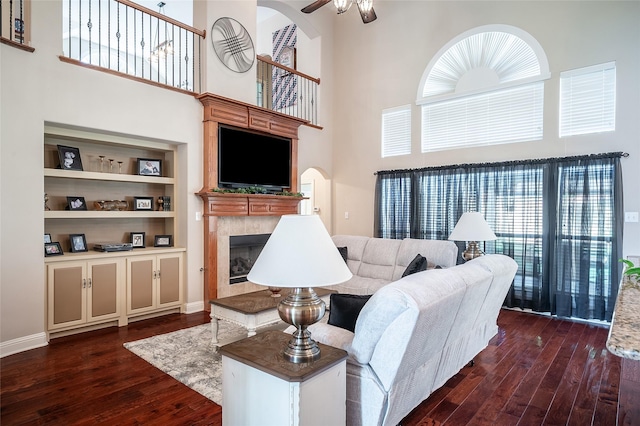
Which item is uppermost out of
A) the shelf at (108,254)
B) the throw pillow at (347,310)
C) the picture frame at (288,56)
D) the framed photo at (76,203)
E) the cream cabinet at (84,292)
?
the picture frame at (288,56)

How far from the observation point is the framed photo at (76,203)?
13.8 ft

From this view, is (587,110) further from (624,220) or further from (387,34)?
(387,34)

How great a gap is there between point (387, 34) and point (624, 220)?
4.61m

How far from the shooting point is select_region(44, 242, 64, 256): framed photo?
3.87 meters

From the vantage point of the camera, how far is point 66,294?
150 inches

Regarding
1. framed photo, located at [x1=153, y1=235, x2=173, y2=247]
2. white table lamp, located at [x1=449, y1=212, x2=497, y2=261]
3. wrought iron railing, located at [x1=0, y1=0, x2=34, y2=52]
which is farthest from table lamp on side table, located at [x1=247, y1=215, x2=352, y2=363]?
wrought iron railing, located at [x1=0, y1=0, x2=34, y2=52]

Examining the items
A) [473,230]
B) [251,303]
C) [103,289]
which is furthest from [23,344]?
[473,230]

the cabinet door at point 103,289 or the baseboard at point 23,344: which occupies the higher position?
the cabinet door at point 103,289

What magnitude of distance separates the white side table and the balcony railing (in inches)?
126

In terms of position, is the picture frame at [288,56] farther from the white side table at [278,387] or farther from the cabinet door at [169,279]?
the white side table at [278,387]

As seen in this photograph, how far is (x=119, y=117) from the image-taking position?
418cm

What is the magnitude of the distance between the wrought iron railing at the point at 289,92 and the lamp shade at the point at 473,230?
11.6 feet

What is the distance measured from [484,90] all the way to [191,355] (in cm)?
520

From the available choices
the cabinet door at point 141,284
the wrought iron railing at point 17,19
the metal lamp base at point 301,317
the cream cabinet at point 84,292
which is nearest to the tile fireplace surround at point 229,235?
the cabinet door at point 141,284
